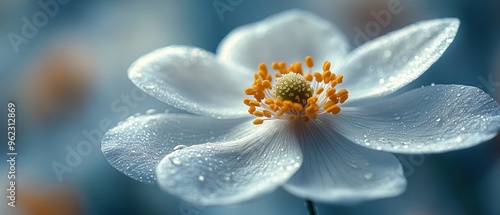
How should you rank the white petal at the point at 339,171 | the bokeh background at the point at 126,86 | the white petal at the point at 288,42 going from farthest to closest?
the bokeh background at the point at 126,86
the white petal at the point at 288,42
the white petal at the point at 339,171

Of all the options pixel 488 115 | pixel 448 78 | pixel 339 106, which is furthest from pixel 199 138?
pixel 448 78

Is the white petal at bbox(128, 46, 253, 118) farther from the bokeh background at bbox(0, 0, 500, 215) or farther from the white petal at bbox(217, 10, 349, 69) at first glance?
the bokeh background at bbox(0, 0, 500, 215)

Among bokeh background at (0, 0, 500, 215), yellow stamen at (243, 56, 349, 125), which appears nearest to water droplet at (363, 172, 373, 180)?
yellow stamen at (243, 56, 349, 125)

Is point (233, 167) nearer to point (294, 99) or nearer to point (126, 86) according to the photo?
point (294, 99)

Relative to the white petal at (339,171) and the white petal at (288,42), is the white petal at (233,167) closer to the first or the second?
the white petal at (339,171)

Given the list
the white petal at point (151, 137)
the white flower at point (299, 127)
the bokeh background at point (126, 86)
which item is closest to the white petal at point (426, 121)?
the white flower at point (299, 127)

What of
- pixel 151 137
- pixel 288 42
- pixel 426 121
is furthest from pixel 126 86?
pixel 426 121
